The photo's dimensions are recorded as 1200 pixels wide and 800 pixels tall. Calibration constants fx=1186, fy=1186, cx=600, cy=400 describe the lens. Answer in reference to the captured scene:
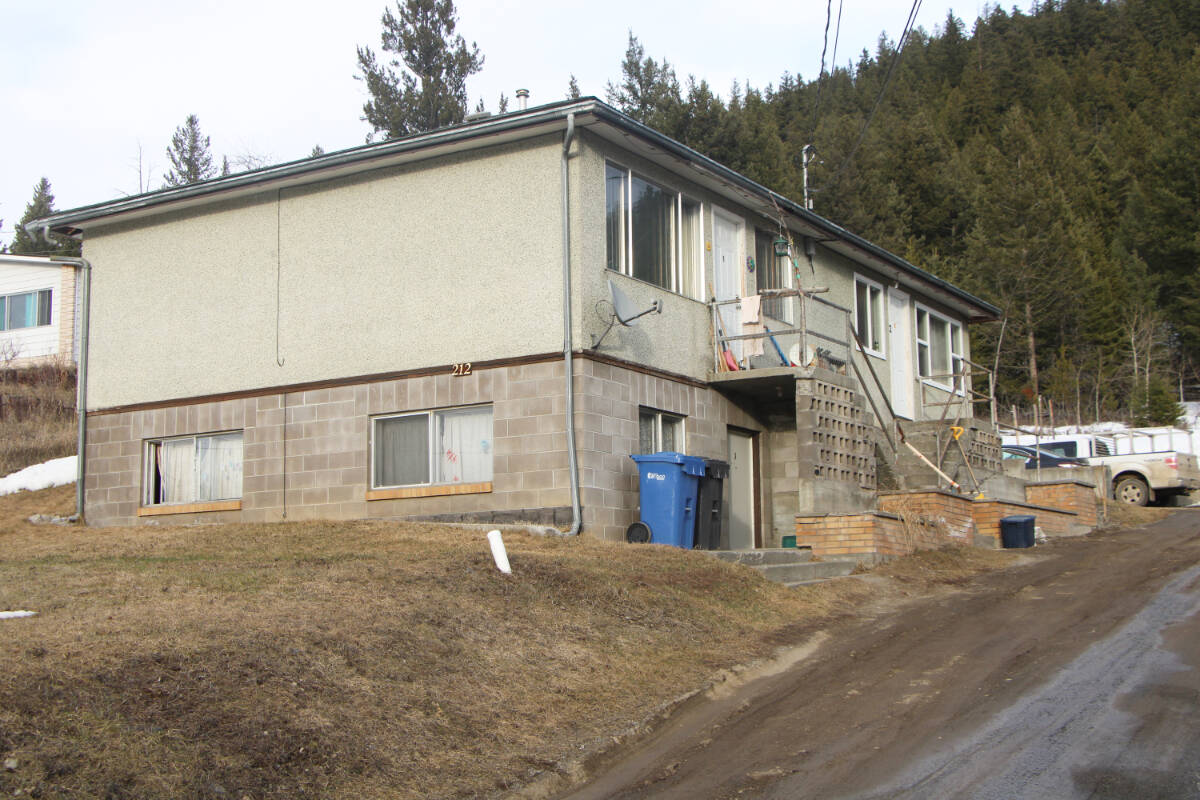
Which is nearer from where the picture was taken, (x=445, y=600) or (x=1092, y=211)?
(x=445, y=600)

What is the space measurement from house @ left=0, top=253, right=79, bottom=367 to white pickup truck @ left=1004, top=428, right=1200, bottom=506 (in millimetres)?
26507

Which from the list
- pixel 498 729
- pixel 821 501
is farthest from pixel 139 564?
pixel 821 501

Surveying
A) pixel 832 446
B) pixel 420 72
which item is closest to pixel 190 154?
pixel 420 72

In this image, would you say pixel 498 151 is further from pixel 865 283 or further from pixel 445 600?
pixel 865 283

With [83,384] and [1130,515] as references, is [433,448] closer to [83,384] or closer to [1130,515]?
[83,384]

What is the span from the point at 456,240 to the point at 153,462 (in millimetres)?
6195

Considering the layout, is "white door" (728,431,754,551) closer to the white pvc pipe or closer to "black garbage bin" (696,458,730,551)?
"black garbage bin" (696,458,730,551)

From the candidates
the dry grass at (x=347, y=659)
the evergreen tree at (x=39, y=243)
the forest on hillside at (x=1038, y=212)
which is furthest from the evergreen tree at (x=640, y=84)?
the dry grass at (x=347, y=659)

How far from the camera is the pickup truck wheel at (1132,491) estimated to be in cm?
2625

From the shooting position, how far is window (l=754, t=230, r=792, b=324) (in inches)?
742

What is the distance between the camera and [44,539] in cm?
1543

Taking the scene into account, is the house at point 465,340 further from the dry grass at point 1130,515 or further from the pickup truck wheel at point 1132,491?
the pickup truck wheel at point 1132,491

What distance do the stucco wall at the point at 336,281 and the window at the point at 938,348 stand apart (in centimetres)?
1165

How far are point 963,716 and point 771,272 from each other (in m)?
12.4
